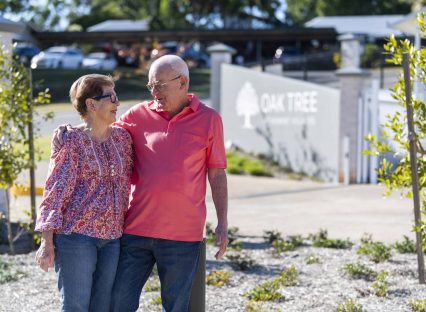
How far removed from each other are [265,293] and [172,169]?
2271mm

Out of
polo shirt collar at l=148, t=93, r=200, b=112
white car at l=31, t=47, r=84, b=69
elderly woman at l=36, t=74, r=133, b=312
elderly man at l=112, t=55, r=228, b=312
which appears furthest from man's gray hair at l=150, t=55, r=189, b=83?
white car at l=31, t=47, r=84, b=69

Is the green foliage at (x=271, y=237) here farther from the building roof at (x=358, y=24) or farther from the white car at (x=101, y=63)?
the building roof at (x=358, y=24)

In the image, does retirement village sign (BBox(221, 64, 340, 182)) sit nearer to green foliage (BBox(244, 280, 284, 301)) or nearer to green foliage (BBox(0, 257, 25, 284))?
green foliage (BBox(0, 257, 25, 284))

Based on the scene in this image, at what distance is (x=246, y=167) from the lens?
1673cm

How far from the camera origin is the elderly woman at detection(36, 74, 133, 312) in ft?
13.9

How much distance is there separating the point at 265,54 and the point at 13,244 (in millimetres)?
42713

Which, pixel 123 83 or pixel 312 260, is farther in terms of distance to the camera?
pixel 123 83

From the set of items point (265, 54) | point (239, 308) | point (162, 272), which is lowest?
point (239, 308)

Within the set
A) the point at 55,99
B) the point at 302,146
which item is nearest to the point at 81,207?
the point at 302,146

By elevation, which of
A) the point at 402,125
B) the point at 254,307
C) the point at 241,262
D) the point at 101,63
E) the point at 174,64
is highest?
the point at 101,63

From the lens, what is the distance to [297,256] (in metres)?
8.14

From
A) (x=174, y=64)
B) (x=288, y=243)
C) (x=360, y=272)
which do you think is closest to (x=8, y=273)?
(x=288, y=243)

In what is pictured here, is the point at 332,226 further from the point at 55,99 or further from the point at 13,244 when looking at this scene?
the point at 55,99

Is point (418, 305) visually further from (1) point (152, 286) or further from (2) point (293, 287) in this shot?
(1) point (152, 286)
